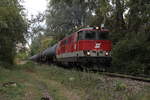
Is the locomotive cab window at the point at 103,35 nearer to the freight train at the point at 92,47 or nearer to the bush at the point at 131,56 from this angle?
the freight train at the point at 92,47

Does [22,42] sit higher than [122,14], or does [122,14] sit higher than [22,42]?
[122,14]

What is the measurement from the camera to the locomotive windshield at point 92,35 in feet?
56.9

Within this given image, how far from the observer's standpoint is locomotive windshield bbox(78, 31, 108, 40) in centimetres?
1733

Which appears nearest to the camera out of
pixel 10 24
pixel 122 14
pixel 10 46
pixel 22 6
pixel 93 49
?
pixel 93 49

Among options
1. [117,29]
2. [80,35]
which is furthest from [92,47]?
[117,29]

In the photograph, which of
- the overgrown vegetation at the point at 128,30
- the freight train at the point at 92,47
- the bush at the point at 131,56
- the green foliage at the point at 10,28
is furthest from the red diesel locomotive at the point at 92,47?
the green foliage at the point at 10,28

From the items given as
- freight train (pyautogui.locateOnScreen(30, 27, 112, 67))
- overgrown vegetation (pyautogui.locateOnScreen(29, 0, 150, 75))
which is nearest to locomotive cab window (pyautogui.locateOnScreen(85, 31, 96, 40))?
freight train (pyautogui.locateOnScreen(30, 27, 112, 67))

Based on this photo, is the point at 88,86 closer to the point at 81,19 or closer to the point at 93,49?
the point at 93,49

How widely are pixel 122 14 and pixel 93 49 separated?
30.6ft

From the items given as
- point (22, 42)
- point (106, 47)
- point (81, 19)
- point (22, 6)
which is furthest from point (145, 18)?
point (81, 19)

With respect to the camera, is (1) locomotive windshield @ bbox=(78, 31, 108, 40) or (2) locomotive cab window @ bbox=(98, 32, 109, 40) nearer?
(1) locomotive windshield @ bbox=(78, 31, 108, 40)

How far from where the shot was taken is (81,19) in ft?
134

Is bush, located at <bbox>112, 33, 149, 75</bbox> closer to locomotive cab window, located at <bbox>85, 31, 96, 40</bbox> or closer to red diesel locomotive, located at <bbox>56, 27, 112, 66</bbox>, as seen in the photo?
red diesel locomotive, located at <bbox>56, 27, 112, 66</bbox>

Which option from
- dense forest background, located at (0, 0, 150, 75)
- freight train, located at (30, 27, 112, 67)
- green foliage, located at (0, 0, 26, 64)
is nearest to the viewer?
green foliage, located at (0, 0, 26, 64)
